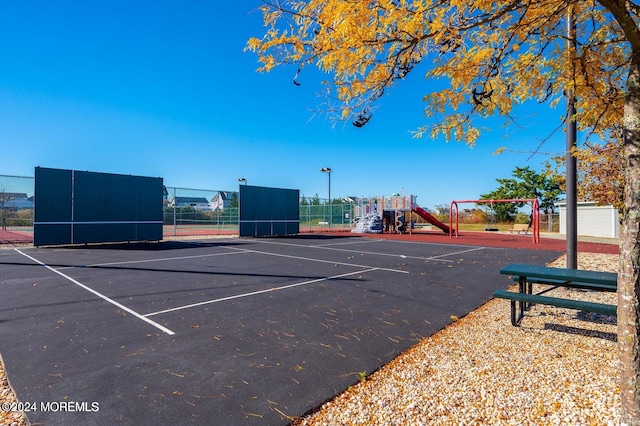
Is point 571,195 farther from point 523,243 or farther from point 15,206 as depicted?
point 15,206

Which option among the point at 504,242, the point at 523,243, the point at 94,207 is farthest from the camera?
the point at 504,242

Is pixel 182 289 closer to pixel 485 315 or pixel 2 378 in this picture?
pixel 2 378

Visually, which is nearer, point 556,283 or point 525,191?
point 556,283

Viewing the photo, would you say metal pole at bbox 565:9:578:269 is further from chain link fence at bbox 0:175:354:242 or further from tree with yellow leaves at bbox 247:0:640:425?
chain link fence at bbox 0:175:354:242

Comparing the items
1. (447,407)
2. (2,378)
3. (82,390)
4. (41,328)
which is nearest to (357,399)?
(447,407)

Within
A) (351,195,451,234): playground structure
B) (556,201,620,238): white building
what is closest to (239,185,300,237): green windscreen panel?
(351,195,451,234): playground structure

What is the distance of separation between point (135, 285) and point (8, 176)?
1300cm

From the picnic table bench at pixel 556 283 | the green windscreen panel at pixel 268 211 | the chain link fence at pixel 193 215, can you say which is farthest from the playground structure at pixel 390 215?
the picnic table bench at pixel 556 283

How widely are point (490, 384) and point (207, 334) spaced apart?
3.06m

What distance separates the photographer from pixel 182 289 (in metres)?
6.38

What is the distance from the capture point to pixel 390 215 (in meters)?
28.3

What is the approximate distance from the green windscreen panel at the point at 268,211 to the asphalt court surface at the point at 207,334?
11792mm

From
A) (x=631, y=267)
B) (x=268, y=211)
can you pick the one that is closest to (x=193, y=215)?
(x=268, y=211)

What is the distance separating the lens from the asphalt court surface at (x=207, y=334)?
264cm
